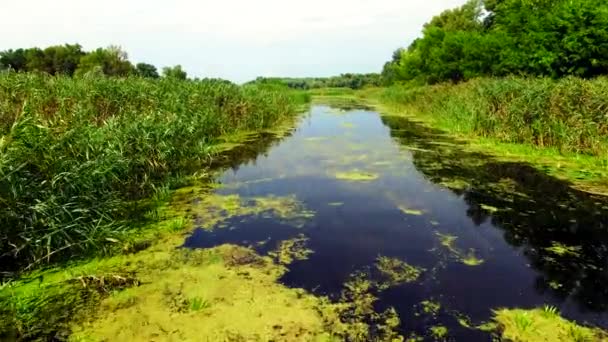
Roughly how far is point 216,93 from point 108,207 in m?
9.00

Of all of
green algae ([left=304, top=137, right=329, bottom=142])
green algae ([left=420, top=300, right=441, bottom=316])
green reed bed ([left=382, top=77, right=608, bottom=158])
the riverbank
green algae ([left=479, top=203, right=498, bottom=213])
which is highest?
green reed bed ([left=382, top=77, right=608, bottom=158])

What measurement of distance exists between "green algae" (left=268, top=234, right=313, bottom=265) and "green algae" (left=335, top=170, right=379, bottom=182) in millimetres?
3543

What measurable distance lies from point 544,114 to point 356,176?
5.72 m

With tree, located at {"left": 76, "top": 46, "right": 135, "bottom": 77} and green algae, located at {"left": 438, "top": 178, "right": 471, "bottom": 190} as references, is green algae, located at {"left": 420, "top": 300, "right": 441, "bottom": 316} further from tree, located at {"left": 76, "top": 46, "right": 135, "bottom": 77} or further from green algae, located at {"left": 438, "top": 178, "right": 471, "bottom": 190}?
tree, located at {"left": 76, "top": 46, "right": 135, "bottom": 77}

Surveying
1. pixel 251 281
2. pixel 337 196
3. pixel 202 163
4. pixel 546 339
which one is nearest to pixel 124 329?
pixel 251 281

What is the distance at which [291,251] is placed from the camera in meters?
5.43

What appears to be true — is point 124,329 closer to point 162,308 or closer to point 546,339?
point 162,308

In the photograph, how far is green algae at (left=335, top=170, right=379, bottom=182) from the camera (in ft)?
30.2

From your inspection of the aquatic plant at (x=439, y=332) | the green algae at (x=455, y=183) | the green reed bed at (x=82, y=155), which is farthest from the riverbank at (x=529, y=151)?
the green reed bed at (x=82, y=155)

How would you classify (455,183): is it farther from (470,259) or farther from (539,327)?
(539,327)

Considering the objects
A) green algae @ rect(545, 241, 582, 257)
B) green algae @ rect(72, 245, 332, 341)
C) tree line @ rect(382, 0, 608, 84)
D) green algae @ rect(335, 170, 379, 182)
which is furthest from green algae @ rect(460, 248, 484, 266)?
tree line @ rect(382, 0, 608, 84)

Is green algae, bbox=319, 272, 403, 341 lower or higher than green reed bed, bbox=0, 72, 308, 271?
lower

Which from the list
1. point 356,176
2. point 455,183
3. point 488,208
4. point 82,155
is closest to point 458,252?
point 488,208

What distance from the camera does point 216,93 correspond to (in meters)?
14.3
